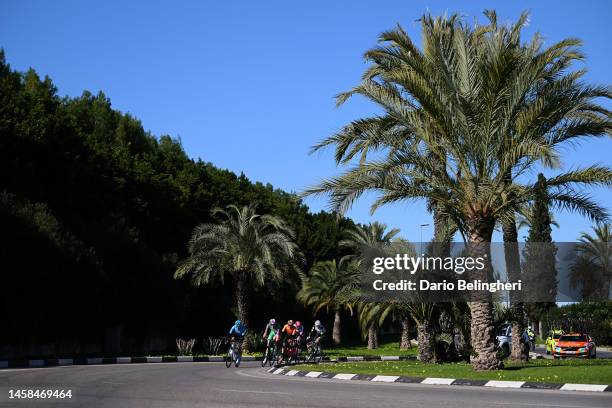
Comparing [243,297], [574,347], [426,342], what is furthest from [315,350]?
[574,347]

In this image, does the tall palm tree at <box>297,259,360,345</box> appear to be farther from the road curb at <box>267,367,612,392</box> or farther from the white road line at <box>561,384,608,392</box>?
the white road line at <box>561,384,608,392</box>

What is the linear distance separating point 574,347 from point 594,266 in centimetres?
4199

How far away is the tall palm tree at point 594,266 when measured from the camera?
7950 centimetres

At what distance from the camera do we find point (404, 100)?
2586cm

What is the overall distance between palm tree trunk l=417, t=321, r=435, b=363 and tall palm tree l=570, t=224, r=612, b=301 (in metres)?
53.3

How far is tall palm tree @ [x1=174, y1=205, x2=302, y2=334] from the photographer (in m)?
45.7

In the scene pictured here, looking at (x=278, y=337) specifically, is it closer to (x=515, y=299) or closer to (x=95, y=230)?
(x=515, y=299)

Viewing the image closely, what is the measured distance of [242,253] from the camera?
45781 mm

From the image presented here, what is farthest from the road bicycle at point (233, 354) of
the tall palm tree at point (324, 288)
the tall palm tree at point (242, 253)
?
the tall palm tree at point (324, 288)

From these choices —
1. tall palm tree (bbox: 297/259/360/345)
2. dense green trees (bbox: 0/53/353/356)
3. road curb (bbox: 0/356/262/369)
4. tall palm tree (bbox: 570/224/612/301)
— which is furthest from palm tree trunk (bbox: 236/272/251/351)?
tall palm tree (bbox: 570/224/612/301)

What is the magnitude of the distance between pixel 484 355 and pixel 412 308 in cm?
654

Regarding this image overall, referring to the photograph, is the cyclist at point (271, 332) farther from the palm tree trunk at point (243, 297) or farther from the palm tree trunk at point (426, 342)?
the palm tree trunk at point (243, 297)

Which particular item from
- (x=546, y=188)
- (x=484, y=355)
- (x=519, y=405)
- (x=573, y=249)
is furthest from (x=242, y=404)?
(x=573, y=249)

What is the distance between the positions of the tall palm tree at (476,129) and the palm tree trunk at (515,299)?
5.05 metres
